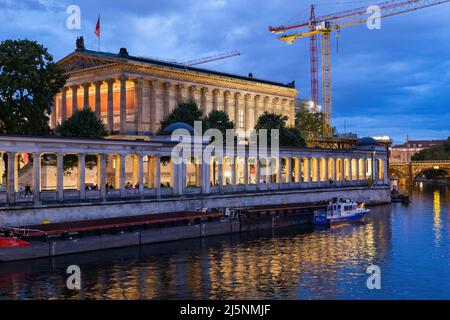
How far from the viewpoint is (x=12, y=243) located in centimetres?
5025

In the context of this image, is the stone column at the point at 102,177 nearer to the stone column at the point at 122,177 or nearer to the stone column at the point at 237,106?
the stone column at the point at 122,177

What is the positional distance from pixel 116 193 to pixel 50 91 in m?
21.5

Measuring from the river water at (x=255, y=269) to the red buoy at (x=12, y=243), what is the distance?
1898mm

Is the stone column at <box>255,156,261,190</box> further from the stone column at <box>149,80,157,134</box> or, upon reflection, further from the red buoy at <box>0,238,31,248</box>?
the red buoy at <box>0,238,31,248</box>

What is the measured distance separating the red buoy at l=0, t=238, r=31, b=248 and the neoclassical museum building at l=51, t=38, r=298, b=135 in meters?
67.1

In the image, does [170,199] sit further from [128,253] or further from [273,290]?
[273,290]

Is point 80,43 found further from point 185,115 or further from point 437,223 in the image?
point 437,223

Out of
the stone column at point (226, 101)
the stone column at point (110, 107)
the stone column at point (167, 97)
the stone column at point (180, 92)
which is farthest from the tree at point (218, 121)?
the stone column at point (226, 101)

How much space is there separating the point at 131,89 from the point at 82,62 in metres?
13.7

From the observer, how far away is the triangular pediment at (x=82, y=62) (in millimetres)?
118819

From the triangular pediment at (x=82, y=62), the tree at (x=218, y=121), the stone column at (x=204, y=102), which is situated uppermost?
the triangular pediment at (x=82, y=62)
